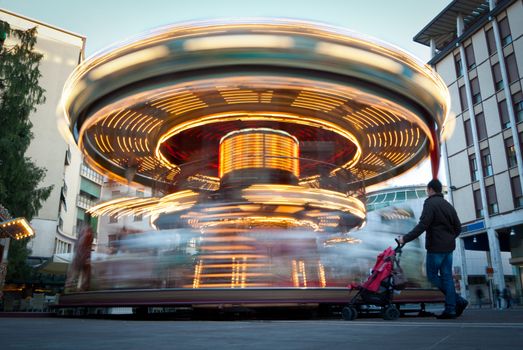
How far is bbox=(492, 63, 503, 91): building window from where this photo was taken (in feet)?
87.5

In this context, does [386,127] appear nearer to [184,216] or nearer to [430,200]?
[184,216]

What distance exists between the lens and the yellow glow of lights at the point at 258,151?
9.46m

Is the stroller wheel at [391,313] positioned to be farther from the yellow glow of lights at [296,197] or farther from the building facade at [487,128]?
the building facade at [487,128]

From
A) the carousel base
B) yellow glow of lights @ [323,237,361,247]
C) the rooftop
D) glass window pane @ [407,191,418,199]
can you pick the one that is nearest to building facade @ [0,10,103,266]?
glass window pane @ [407,191,418,199]

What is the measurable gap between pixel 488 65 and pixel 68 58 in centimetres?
3114

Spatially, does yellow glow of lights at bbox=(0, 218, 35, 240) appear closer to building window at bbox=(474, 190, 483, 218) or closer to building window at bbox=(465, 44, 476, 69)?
building window at bbox=(474, 190, 483, 218)

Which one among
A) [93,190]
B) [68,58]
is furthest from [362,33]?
[93,190]

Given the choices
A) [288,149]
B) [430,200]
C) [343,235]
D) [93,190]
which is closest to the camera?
[430,200]

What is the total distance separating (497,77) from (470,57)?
115 inches

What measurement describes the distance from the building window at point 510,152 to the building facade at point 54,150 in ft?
92.1

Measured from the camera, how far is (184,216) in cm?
814

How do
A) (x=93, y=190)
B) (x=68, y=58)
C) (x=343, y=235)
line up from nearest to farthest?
(x=343, y=235)
(x=68, y=58)
(x=93, y=190)

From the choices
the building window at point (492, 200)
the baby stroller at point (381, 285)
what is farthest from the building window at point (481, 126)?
the baby stroller at point (381, 285)

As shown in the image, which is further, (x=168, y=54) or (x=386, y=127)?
(x=386, y=127)
